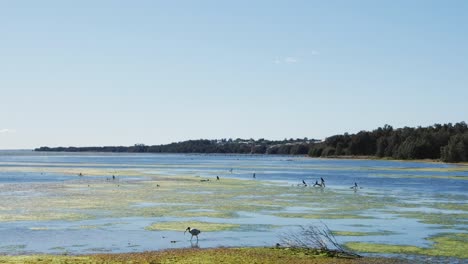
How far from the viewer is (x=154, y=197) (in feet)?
166

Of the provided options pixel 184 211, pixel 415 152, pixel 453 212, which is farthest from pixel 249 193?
pixel 415 152

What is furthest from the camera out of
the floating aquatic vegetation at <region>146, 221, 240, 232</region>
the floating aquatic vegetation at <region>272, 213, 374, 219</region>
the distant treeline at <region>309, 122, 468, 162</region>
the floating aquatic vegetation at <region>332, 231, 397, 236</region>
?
the distant treeline at <region>309, 122, 468, 162</region>

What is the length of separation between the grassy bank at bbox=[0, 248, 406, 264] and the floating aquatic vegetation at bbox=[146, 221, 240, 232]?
660 centimetres

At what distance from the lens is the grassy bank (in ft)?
74.0

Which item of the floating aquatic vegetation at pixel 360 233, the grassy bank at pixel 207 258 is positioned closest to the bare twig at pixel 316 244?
the grassy bank at pixel 207 258

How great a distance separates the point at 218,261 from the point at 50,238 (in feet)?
31.5

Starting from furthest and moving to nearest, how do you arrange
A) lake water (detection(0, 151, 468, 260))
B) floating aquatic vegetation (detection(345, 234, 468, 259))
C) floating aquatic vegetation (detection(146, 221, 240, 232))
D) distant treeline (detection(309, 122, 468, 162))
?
distant treeline (detection(309, 122, 468, 162)), floating aquatic vegetation (detection(146, 221, 240, 232)), lake water (detection(0, 151, 468, 260)), floating aquatic vegetation (detection(345, 234, 468, 259))

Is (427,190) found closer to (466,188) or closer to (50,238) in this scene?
(466,188)

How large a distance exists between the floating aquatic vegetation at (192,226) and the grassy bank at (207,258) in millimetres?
6601

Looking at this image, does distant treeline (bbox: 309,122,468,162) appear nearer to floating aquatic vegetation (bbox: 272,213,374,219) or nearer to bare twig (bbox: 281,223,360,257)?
floating aquatic vegetation (bbox: 272,213,374,219)

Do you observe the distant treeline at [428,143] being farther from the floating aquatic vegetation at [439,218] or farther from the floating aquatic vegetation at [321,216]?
the floating aquatic vegetation at [321,216]

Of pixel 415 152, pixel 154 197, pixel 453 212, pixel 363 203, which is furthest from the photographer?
pixel 415 152

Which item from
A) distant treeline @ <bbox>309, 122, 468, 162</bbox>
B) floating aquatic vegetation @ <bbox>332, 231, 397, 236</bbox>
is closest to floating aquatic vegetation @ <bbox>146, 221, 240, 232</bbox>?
floating aquatic vegetation @ <bbox>332, 231, 397, 236</bbox>

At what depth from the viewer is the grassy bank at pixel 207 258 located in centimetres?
2255
